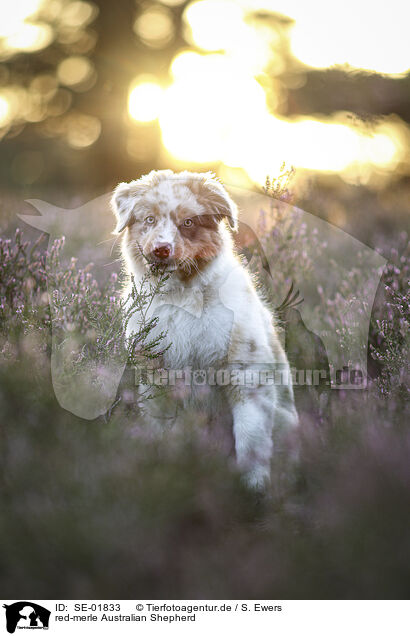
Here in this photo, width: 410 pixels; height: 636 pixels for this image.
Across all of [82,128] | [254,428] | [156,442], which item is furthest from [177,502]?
[82,128]

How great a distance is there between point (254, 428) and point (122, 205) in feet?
5.22

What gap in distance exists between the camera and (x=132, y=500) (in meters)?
2.21

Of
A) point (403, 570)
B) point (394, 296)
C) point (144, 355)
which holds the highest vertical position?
point (394, 296)

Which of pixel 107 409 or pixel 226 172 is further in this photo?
pixel 226 172

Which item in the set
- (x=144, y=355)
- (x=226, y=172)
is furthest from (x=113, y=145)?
(x=144, y=355)

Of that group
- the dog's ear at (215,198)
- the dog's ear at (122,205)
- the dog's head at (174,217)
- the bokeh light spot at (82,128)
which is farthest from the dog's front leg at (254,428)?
the bokeh light spot at (82,128)

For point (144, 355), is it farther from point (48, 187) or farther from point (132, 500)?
point (48, 187)

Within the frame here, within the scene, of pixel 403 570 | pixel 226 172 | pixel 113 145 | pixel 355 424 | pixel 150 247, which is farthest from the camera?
pixel 113 145

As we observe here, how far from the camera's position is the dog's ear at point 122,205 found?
354 centimetres

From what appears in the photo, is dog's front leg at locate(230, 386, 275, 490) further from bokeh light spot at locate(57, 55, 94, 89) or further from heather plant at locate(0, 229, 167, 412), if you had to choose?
bokeh light spot at locate(57, 55, 94, 89)

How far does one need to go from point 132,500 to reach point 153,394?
1.22 metres
